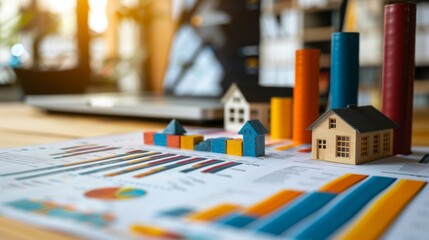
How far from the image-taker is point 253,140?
0.77m

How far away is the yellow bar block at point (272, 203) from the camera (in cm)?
42

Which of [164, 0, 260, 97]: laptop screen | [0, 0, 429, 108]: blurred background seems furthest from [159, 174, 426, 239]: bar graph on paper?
[164, 0, 260, 97]: laptop screen

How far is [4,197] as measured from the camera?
471 millimetres

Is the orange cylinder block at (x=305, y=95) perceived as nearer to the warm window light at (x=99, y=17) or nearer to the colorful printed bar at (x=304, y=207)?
the colorful printed bar at (x=304, y=207)

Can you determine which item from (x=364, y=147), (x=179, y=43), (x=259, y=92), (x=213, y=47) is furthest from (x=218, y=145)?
(x=179, y=43)

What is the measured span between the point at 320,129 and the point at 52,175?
0.43m

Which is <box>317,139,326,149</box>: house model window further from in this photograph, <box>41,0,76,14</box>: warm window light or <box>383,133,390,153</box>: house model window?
<box>41,0,76,14</box>: warm window light

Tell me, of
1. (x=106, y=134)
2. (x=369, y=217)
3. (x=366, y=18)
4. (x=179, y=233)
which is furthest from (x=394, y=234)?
(x=366, y=18)

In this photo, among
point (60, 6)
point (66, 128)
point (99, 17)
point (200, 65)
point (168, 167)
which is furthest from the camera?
point (99, 17)

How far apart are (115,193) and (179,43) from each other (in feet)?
5.25

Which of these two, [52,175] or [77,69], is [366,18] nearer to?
[77,69]

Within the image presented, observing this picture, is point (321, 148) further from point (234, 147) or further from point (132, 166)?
point (132, 166)

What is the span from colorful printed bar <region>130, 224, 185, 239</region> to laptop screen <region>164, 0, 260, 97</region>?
1312 mm

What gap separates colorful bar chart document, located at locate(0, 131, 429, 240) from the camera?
37cm
